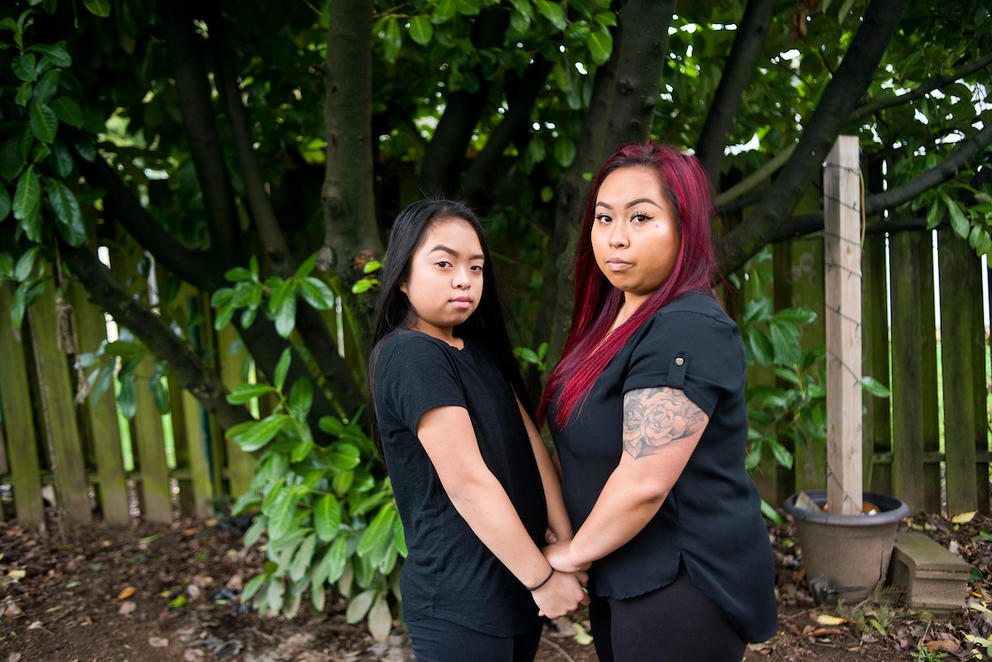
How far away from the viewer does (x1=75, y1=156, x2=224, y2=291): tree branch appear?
2592 millimetres

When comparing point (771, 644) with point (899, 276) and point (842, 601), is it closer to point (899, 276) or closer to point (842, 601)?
point (842, 601)

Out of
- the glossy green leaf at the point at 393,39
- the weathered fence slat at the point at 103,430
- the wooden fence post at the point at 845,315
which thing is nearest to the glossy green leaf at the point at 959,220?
the wooden fence post at the point at 845,315

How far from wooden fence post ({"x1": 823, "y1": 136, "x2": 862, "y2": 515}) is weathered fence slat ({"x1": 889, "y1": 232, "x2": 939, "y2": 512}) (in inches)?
31.8

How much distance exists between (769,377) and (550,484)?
2.22 m

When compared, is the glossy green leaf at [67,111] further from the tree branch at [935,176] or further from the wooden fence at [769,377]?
the tree branch at [935,176]

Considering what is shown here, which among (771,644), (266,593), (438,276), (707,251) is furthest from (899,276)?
(266,593)

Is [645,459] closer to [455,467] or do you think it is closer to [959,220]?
[455,467]

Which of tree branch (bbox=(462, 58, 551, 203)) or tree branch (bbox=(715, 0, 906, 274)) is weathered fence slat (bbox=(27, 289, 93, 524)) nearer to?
tree branch (bbox=(462, 58, 551, 203))

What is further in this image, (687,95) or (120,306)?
(687,95)

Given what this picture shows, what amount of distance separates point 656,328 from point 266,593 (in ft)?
6.99

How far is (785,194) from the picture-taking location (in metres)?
2.34

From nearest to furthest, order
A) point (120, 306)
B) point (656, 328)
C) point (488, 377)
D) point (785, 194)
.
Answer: point (656, 328), point (488, 377), point (785, 194), point (120, 306)

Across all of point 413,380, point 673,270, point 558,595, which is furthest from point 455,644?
point 673,270

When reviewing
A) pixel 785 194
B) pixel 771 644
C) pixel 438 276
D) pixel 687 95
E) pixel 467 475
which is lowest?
pixel 771 644
